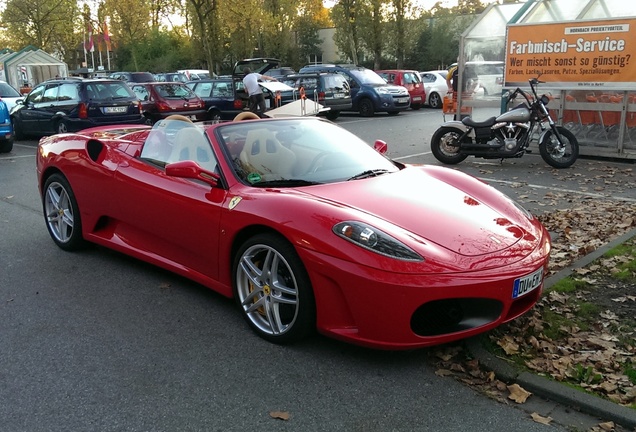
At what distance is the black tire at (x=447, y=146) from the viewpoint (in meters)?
11.0

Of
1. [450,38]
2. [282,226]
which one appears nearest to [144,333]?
[282,226]

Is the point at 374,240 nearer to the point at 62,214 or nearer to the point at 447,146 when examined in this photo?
the point at 62,214

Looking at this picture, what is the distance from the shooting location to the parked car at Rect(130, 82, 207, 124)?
57.8 feet

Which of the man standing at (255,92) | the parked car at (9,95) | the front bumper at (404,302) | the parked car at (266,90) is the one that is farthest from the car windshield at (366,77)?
the front bumper at (404,302)

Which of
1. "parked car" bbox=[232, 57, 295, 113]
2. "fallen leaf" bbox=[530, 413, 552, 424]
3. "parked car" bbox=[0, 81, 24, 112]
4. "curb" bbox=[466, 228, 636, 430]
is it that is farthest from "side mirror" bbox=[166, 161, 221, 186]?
"parked car" bbox=[0, 81, 24, 112]

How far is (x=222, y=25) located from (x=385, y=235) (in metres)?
39.0

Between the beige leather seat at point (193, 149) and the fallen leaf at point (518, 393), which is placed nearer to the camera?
the fallen leaf at point (518, 393)

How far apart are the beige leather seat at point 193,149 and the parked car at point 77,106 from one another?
1104 cm

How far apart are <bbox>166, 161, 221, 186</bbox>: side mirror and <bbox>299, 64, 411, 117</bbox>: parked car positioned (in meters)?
17.8

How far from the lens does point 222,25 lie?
39.9 metres

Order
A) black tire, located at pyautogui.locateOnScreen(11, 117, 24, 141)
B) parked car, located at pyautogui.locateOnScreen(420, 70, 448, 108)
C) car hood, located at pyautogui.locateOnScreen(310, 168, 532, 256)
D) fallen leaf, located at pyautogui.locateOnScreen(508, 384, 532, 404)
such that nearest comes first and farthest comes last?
1. fallen leaf, located at pyautogui.locateOnScreen(508, 384, 532, 404)
2. car hood, located at pyautogui.locateOnScreen(310, 168, 532, 256)
3. black tire, located at pyautogui.locateOnScreen(11, 117, 24, 141)
4. parked car, located at pyautogui.locateOnScreen(420, 70, 448, 108)

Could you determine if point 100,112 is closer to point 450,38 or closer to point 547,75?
point 547,75

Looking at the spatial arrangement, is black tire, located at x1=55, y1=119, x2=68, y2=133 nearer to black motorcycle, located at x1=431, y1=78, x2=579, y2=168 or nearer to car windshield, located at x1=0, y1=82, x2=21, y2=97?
car windshield, located at x1=0, y1=82, x2=21, y2=97

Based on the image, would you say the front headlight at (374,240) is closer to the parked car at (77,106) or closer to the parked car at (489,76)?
the parked car at (489,76)
